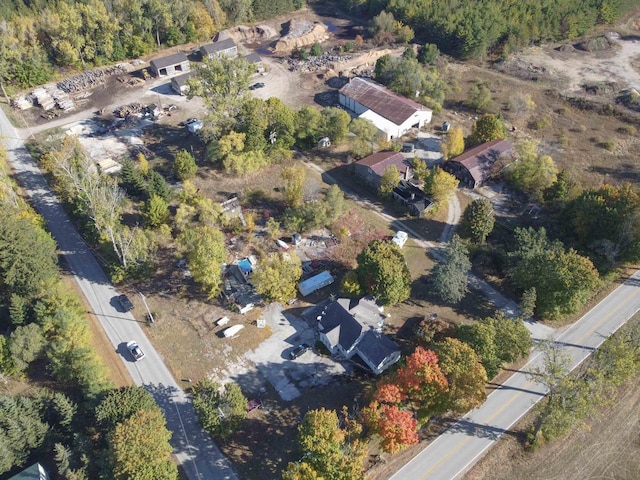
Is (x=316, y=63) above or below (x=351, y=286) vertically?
above

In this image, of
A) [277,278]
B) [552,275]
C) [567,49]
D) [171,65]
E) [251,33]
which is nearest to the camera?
[552,275]

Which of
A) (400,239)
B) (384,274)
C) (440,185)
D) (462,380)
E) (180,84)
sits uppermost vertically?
(180,84)

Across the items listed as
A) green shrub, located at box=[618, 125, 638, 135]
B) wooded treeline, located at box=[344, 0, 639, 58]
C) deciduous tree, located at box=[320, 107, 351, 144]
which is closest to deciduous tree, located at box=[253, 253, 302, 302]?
deciduous tree, located at box=[320, 107, 351, 144]

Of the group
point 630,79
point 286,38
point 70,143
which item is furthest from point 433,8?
point 70,143

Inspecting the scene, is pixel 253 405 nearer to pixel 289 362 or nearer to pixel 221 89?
pixel 289 362

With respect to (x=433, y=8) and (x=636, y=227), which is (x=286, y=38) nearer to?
(x=433, y=8)

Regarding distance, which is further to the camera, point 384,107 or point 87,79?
point 87,79

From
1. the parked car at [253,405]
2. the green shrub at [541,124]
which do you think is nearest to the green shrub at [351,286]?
the parked car at [253,405]

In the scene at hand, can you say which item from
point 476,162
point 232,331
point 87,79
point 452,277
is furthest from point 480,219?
point 87,79
